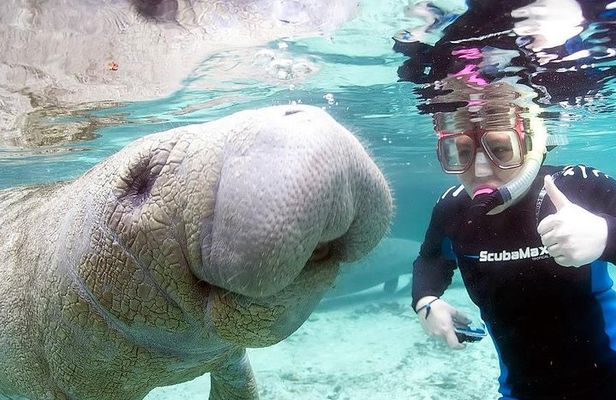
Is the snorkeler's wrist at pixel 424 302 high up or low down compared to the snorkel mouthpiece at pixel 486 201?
down

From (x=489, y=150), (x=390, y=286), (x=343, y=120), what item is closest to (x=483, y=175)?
(x=489, y=150)

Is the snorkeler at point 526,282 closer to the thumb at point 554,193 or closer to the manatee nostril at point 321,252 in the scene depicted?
the thumb at point 554,193

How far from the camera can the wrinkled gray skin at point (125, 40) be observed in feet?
16.9

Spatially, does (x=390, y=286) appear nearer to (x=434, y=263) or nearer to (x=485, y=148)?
(x=434, y=263)

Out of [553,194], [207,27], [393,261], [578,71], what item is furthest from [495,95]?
[393,261]

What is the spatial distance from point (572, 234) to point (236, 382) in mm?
2654

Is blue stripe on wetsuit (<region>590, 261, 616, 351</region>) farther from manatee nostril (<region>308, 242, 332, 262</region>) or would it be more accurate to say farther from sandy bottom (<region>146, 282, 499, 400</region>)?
sandy bottom (<region>146, 282, 499, 400</region>)

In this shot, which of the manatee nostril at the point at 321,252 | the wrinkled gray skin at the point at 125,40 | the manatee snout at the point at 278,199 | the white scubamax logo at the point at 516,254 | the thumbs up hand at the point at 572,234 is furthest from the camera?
the wrinkled gray skin at the point at 125,40

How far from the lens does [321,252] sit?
1786 millimetres

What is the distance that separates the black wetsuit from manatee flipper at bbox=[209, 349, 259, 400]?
6.59 feet

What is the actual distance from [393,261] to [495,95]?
25.8ft

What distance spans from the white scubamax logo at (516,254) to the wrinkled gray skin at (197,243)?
8.86 ft

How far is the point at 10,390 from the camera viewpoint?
3.20m

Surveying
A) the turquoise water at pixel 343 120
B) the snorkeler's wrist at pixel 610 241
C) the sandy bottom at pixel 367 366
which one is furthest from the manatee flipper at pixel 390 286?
the snorkeler's wrist at pixel 610 241
